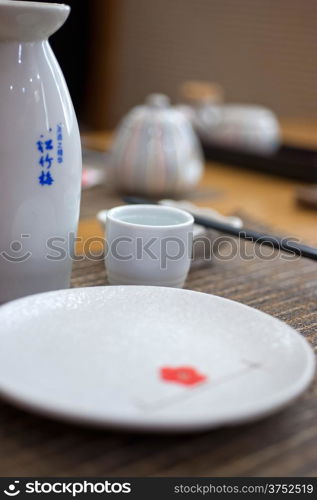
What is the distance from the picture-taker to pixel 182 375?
44cm

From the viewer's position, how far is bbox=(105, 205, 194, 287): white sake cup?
2.09 feet

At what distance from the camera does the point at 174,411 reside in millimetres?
394

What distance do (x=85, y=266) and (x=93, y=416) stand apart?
395 mm

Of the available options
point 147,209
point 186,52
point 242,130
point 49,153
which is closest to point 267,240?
point 147,209

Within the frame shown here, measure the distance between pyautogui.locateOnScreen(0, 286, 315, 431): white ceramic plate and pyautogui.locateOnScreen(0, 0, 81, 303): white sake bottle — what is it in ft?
0.22

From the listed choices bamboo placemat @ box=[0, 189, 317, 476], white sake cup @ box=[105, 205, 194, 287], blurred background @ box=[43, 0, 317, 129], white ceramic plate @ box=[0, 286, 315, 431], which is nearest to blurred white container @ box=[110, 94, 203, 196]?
white sake cup @ box=[105, 205, 194, 287]

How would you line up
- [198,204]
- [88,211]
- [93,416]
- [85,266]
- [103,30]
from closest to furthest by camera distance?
[93,416]
[85,266]
[88,211]
[198,204]
[103,30]

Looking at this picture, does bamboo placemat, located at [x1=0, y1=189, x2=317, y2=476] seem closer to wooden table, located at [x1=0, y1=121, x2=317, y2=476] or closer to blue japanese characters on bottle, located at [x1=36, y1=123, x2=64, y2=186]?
wooden table, located at [x1=0, y1=121, x2=317, y2=476]

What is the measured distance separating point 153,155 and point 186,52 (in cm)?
238

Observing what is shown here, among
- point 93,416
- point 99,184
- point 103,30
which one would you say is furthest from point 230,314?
point 103,30

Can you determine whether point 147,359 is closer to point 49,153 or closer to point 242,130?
point 49,153

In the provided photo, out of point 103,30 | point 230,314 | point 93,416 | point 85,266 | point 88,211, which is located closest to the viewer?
point 93,416

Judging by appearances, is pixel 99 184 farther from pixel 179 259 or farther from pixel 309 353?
pixel 309 353

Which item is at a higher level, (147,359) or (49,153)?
(49,153)
